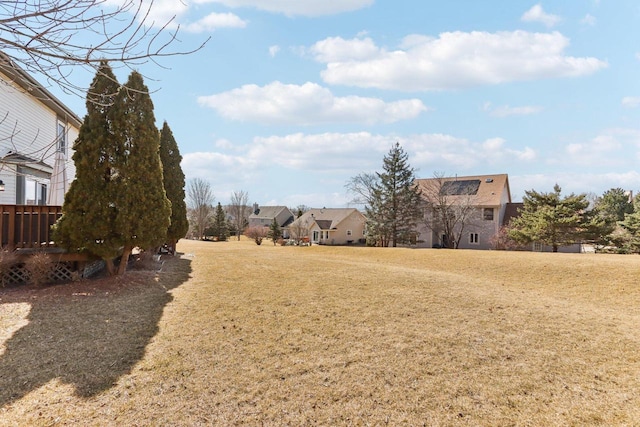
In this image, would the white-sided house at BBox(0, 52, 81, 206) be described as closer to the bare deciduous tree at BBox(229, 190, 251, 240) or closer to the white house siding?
the white house siding

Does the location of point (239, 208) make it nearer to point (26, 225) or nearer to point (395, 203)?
point (395, 203)

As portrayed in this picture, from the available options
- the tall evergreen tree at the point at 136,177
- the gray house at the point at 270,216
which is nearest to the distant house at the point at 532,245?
the tall evergreen tree at the point at 136,177

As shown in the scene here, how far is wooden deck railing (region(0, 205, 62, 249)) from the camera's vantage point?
7.52 m

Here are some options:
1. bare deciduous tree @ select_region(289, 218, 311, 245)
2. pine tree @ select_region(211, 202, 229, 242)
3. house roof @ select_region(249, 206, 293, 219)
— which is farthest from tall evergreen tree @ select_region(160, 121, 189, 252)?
house roof @ select_region(249, 206, 293, 219)

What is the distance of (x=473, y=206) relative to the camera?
29.9 m

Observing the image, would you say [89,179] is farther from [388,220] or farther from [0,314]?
[388,220]

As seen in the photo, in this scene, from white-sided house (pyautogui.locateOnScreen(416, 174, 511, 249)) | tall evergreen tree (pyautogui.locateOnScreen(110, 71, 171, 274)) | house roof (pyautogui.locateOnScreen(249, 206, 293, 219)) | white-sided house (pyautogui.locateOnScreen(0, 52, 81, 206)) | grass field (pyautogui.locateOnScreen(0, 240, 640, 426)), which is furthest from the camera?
house roof (pyautogui.locateOnScreen(249, 206, 293, 219))

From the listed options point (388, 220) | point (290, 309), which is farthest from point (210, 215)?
point (290, 309)

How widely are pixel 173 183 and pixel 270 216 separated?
163ft

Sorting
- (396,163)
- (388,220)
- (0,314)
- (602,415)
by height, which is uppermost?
(396,163)

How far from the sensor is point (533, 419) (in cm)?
337

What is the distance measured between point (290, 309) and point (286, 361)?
2204 mm

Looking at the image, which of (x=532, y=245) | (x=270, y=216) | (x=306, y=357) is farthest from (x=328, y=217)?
(x=306, y=357)

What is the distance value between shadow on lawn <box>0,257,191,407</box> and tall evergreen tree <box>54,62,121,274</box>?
913 mm
